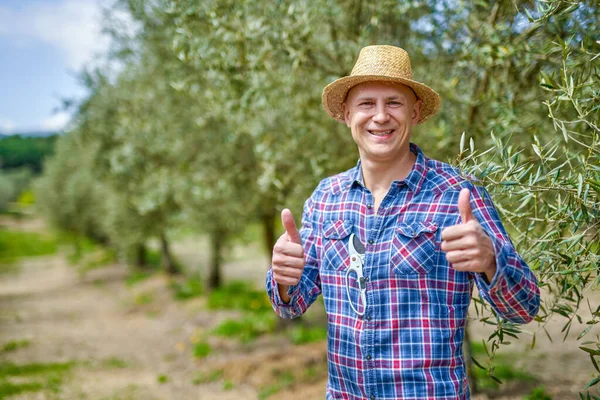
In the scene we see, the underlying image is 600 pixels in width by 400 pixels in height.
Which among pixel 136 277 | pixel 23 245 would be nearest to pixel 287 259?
pixel 136 277

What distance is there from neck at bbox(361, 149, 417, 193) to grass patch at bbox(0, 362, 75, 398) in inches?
348

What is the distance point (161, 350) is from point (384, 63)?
1160 centimetres

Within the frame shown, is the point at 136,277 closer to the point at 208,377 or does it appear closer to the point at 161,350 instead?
the point at 161,350

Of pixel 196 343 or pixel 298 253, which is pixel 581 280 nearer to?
pixel 298 253

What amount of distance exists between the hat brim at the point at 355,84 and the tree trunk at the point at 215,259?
11.9 metres

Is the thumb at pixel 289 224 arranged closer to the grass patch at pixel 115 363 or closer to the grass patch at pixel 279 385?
the grass patch at pixel 279 385

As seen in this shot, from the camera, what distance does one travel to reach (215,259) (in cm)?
1709

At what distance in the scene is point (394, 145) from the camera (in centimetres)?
249

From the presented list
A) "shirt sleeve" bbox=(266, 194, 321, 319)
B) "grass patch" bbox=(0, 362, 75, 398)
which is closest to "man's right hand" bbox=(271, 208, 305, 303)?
"shirt sleeve" bbox=(266, 194, 321, 319)

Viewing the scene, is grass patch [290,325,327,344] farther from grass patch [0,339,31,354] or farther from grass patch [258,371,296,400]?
grass patch [0,339,31,354]

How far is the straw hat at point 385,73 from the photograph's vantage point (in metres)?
2.47

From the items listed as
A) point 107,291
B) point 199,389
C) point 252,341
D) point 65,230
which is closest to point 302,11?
point 199,389

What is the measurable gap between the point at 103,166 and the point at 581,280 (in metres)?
15.5

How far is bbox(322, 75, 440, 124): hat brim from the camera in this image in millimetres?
2508
